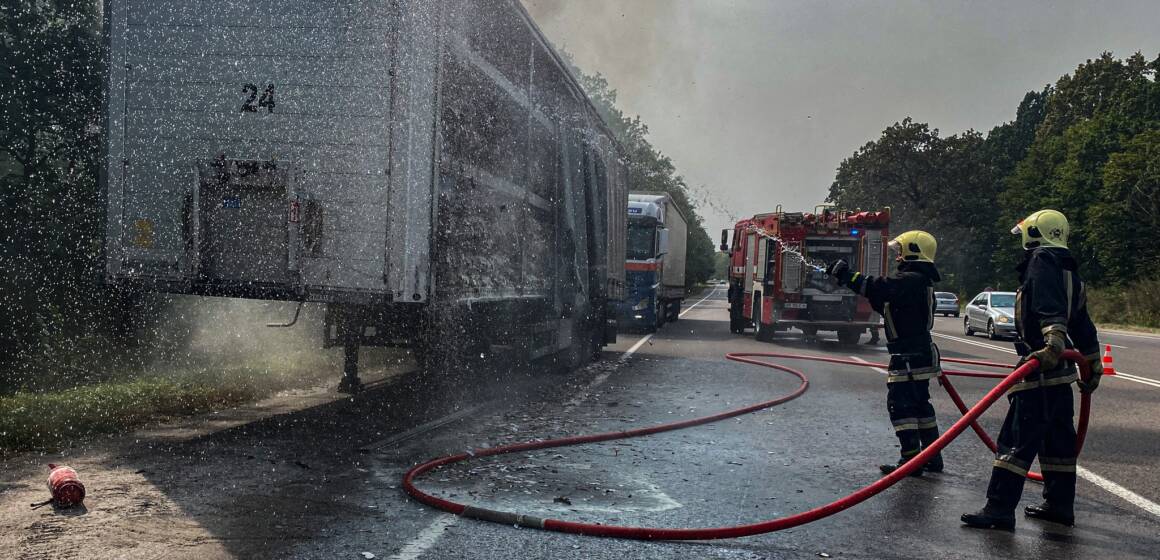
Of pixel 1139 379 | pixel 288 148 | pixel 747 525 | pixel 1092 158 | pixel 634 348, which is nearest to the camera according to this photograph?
pixel 747 525

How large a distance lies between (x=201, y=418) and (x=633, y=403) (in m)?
4.25

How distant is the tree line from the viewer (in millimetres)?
50250

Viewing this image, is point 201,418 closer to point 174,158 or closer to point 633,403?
point 174,158

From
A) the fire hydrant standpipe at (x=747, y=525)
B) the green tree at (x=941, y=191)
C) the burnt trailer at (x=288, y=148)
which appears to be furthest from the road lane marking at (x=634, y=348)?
the green tree at (x=941, y=191)

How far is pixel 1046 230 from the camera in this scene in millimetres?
5793

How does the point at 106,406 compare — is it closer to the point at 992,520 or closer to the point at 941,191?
the point at 992,520

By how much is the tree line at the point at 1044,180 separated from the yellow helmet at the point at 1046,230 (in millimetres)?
47285

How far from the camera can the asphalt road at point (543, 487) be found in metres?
4.80

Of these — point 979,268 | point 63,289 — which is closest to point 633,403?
point 63,289

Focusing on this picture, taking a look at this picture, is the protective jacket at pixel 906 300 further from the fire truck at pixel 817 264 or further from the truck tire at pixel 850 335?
the truck tire at pixel 850 335

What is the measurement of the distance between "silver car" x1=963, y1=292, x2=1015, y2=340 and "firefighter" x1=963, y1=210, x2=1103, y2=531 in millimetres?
21655

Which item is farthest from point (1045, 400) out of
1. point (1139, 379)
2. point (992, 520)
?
point (1139, 379)

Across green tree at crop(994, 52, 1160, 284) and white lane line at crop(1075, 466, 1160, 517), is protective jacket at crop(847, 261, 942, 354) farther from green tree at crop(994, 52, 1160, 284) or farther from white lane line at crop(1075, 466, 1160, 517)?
green tree at crop(994, 52, 1160, 284)

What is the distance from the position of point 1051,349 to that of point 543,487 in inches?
118
